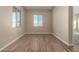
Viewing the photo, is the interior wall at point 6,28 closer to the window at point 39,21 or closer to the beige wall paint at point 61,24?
the window at point 39,21

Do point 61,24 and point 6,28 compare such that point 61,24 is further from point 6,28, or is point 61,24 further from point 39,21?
point 6,28

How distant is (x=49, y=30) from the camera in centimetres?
394

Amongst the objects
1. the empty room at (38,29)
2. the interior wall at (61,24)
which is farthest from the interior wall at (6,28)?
the interior wall at (61,24)

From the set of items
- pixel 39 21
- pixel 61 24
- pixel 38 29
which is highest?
pixel 39 21

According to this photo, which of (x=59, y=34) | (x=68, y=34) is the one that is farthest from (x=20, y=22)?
(x=68, y=34)

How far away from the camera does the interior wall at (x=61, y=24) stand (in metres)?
3.61

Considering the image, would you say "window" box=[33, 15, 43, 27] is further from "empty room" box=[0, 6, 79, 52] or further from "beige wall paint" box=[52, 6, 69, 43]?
"beige wall paint" box=[52, 6, 69, 43]

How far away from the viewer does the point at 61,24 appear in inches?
161

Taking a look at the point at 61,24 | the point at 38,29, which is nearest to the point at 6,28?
the point at 38,29

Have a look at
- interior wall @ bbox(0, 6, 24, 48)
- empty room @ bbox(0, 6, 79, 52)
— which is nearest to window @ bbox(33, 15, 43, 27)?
empty room @ bbox(0, 6, 79, 52)
